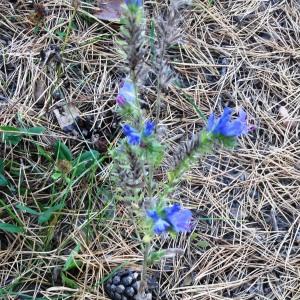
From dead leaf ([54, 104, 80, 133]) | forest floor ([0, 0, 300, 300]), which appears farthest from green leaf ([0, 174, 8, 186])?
dead leaf ([54, 104, 80, 133])

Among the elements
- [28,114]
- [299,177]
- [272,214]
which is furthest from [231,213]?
[28,114]

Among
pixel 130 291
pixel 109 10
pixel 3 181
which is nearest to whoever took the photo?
pixel 130 291

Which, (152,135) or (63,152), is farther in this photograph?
(63,152)

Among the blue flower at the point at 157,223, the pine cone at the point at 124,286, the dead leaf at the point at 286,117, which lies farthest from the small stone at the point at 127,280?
the dead leaf at the point at 286,117

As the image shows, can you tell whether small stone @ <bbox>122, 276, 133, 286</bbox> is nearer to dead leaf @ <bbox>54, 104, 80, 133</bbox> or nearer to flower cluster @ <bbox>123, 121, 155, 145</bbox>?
dead leaf @ <bbox>54, 104, 80, 133</bbox>

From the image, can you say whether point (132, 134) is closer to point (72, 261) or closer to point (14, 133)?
point (72, 261)

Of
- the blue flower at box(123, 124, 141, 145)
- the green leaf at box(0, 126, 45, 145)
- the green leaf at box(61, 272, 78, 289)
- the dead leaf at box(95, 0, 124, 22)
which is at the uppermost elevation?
the blue flower at box(123, 124, 141, 145)

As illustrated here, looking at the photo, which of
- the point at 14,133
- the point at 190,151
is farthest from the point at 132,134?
the point at 14,133
